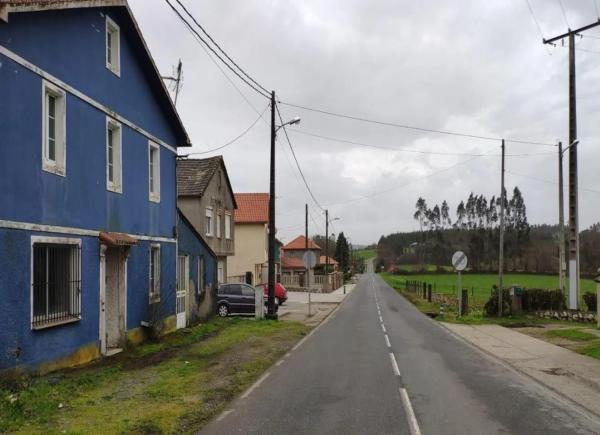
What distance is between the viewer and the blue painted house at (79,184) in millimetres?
9906

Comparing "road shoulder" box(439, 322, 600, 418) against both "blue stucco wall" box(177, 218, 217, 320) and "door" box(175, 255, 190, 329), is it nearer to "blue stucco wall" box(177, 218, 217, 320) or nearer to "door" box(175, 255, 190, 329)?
"door" box(175, 255, 190, 329)

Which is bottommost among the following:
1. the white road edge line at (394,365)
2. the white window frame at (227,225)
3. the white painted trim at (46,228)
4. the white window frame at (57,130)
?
the white road edge line at (394,365)

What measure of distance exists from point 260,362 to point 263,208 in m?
44.1

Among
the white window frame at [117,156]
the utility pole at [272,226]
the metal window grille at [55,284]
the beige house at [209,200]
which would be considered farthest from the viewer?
the beige house at [209,200]

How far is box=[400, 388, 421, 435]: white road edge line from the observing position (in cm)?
755

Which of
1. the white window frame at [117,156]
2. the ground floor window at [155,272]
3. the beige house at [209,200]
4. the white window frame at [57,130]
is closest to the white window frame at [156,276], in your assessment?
the ground floor window at [155,272]

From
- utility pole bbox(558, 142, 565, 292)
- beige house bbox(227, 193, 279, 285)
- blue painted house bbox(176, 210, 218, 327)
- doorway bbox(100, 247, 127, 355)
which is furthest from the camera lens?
beige house bbox(227, 193, 279, 285)

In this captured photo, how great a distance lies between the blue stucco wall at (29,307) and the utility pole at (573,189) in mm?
18406

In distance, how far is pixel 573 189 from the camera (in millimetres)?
Result: 25703

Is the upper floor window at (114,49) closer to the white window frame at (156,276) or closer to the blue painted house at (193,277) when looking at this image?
the white window frame at (156,276)

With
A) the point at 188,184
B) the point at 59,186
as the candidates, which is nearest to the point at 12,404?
the point at 59,186

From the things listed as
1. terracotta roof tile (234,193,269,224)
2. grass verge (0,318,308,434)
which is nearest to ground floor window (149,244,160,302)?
grass verge (0,318,308,434)

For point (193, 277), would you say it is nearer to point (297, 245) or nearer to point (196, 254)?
point (196, 254)

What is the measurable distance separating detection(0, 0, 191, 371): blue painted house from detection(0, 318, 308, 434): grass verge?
87 centimetres
